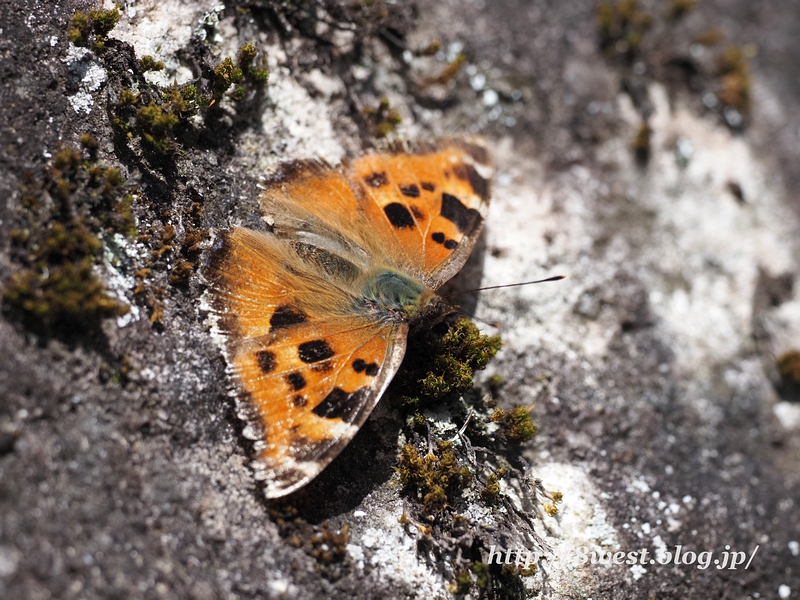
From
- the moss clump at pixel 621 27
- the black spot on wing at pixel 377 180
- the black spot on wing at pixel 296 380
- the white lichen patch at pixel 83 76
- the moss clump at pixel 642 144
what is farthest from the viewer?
the moss clump at pixel 621 27

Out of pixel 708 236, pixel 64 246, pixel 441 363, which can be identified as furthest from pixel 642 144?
pixel 64 246

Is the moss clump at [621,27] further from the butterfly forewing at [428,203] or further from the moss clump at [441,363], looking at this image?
the moss clump at [441,363]

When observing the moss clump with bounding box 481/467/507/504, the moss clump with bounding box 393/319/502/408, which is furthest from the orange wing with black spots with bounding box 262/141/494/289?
the moss clump with bounding box 481/467/507/504

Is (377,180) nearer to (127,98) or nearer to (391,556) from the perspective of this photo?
(127,98)

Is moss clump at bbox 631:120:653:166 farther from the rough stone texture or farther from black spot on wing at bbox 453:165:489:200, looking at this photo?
black spot on wing at bbox 453:165:489:200

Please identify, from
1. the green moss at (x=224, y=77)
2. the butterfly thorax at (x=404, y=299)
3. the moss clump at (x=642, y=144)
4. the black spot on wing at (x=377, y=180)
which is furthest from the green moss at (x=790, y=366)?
the green moss at (x=224, y=77)

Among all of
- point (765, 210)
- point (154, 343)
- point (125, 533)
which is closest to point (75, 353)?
point (154, 343)
